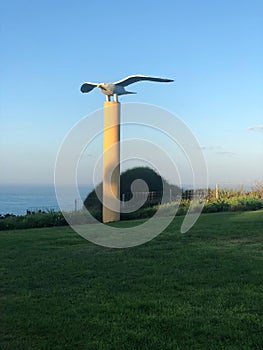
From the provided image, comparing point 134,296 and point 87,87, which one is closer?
point 134,296

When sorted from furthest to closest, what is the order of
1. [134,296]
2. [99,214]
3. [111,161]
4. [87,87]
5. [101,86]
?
[99,214], [87,87], [101,86], [111,161], [134,296]

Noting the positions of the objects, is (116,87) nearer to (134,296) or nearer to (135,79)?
(135,79)

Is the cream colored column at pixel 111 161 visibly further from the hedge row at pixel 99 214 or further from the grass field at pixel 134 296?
the grass field at pixel 134 296

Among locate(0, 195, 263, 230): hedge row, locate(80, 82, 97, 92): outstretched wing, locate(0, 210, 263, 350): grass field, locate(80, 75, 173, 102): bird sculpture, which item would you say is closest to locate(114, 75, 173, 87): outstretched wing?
locate(80, 75, 173, 102): bird sculpture

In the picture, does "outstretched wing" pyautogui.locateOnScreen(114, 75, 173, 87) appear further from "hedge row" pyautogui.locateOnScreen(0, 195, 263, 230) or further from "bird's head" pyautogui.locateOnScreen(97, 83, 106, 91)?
"hedge row" pyautogui.locateOnScreen(0, 195, 263, 230)

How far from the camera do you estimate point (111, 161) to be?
39.4ft

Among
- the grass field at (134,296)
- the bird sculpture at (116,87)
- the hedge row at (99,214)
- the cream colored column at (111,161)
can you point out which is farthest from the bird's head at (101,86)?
the grass field at (134,296)

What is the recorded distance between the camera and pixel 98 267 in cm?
558

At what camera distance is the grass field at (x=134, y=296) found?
3051 millimetres

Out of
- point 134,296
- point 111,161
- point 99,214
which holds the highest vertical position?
point 111,161

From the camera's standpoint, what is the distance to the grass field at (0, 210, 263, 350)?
3051 millimetres

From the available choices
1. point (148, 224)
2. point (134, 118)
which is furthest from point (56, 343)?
point (134, 118)

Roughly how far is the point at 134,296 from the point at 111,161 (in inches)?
317

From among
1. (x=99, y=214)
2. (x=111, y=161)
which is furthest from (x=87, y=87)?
(x=99, y=214)
